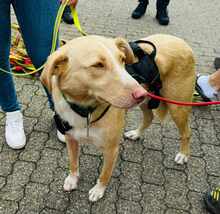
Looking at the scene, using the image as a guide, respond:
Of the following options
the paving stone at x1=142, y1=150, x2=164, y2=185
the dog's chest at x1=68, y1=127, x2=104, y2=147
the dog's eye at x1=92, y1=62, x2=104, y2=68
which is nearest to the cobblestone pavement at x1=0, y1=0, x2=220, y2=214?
the paving stone at x1=142, y1=150, x2=164, y2=185

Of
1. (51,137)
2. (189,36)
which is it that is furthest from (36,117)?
(189,36)

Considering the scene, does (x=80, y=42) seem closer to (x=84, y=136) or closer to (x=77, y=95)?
(x=77, y=95)

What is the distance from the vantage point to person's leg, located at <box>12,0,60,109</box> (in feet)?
8.61

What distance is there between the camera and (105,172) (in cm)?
272

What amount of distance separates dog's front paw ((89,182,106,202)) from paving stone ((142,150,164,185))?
0.46 meters

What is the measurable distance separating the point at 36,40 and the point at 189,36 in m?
4.29

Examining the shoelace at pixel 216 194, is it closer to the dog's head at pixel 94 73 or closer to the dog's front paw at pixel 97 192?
the dog's front paw at pixel 97 192

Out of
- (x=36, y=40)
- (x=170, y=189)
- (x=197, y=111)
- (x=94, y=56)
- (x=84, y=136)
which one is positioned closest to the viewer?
(x=94, y=56)

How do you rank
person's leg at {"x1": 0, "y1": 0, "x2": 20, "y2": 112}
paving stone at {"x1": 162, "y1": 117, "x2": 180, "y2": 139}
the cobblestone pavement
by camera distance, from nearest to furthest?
person's leg at {"x1": 0, "y1": 0, "x2": 20, "y2": 112}
the cobblestone pavement
paving stone at {"x1": 162, "y1": 117, "x2": 180, "y2": 139}

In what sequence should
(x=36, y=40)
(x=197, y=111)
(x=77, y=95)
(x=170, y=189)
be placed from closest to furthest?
1. (x=77, y=95)
2. (x=36, y=40)
3. (x=170, y=189)
4. (x=197, y=111)

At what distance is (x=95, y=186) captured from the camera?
2.85m

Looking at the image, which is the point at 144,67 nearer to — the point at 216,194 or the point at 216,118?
the point at 216,194

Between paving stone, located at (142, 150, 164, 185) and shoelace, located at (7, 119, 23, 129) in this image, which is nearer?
paving stone, located at (142, 150, 164, 185)

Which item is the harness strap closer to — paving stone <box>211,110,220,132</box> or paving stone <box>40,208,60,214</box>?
paving stone <box>40,208,60,214</box>
